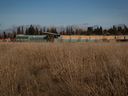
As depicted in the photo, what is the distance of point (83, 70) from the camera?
3.97 meters

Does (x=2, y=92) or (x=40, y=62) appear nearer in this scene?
(x=2, y=92)

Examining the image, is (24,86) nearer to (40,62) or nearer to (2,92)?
(2,92)

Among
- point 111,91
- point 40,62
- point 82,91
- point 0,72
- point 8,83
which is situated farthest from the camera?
point 40,62

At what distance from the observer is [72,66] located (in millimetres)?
4062

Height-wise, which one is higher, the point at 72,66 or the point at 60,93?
the point at 72,66

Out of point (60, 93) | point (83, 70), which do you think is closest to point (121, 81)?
point (60, 93)

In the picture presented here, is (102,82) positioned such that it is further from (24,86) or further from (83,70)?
(24,86)

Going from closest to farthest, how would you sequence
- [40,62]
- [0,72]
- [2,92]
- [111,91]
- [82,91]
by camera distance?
[111,91] → [82,91] → [2,92] → [0,72] → [40,62]

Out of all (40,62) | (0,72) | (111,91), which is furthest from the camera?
(40,62)

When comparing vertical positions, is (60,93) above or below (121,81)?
below

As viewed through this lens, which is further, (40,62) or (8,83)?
(40,62)

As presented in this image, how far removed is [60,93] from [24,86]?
2.60ft

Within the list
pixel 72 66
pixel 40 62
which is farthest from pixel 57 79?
pixel 40 62

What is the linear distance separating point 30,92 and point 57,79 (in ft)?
3.17
